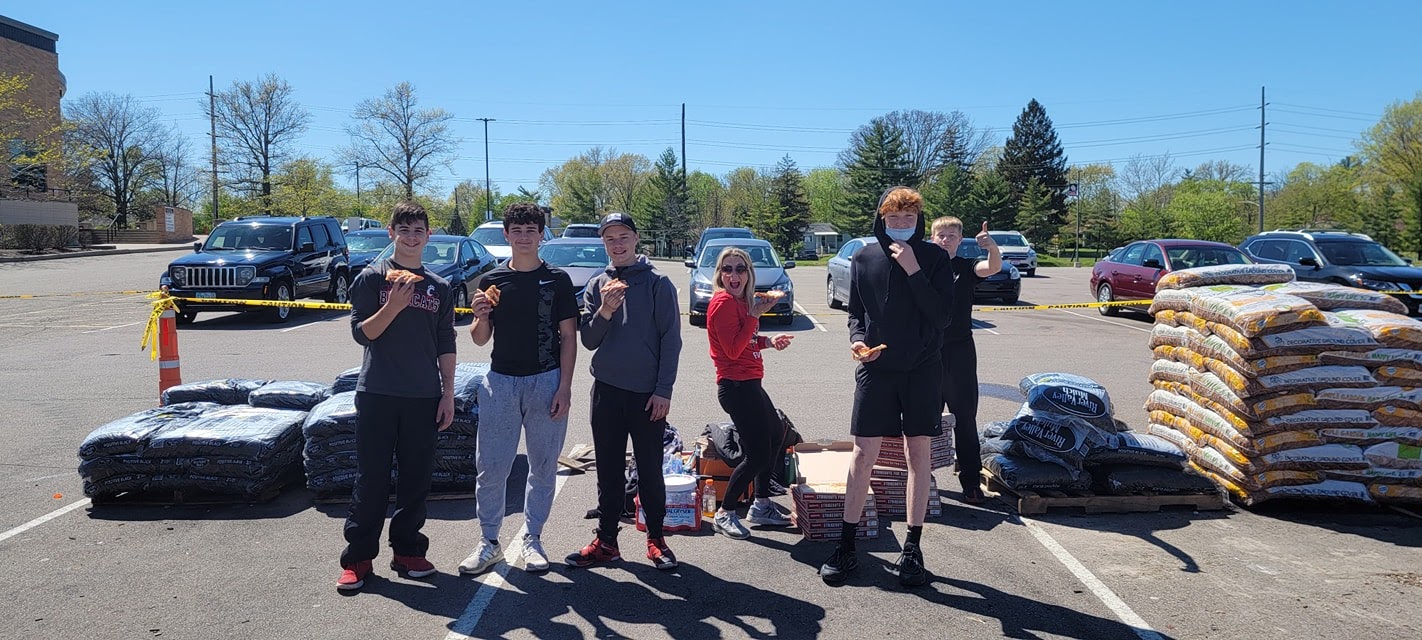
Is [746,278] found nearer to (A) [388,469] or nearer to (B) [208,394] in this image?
(A) [388,469]

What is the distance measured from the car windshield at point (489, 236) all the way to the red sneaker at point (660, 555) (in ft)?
74.3

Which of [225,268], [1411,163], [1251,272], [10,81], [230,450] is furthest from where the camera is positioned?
[1411,163]

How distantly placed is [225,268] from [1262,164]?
201 ft

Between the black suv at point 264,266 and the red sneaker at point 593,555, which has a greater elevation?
the black suv at point 264,266

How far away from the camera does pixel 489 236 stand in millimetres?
27750

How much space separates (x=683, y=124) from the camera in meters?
62.3

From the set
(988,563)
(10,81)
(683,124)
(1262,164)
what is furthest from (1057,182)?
(988,563)

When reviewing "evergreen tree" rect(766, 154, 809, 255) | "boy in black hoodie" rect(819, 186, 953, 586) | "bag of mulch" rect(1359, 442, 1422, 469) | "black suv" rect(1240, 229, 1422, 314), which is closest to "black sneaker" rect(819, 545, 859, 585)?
"boy in black hoodie" rect(819, 186, 953, 586)

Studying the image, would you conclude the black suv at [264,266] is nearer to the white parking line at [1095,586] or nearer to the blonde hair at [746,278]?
the blonde hair at [746,278]

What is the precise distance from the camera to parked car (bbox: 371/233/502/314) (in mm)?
16578

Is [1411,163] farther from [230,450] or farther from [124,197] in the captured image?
[124,197]

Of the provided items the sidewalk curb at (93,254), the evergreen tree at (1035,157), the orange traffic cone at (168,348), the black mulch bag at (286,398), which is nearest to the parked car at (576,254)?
the orange traffic cone at (168,348)

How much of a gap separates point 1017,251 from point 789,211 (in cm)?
3531

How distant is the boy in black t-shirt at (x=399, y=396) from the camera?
425cm
